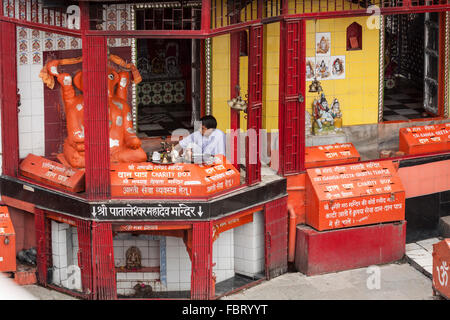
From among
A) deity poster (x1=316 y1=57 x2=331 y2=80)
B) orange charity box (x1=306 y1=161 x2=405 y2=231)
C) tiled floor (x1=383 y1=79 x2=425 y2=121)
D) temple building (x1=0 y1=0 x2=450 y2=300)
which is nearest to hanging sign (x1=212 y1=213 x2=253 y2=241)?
temple building (x1=0 y1=0 x2=450 y2=300)

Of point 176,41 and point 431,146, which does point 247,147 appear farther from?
point 176,41

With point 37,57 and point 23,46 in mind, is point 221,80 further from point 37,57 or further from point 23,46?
point 23,46

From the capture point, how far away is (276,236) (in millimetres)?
15828

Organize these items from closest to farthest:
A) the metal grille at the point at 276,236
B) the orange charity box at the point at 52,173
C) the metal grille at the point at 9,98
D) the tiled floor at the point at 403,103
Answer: the orange charity box at the point at 52,173 < the metal grille at the point at 9,98 < the metal grille at the point at 276,236 < the tiled floor at the point at 403,103

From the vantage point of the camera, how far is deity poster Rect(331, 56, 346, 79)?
57.5 feet

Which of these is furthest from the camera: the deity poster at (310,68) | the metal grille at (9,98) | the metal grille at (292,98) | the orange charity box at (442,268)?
the deity poster at (310,68)

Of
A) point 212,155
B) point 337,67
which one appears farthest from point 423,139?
point 212,155

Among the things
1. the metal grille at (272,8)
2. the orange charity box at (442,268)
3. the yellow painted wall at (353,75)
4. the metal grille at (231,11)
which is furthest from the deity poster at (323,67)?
the orange charity box at (442,268)

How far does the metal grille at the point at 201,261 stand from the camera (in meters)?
14.4

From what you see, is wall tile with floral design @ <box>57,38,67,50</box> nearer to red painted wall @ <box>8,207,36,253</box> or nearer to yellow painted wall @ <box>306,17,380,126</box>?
red painted wall @ <box>8,207,36,253</box>

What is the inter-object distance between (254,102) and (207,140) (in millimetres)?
1142

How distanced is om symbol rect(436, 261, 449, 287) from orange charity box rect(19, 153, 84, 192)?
633 centimetres

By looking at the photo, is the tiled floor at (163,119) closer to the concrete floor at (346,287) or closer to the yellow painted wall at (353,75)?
the yellow painted wall at (353,75)

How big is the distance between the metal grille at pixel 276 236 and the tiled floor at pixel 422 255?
2.57 m
